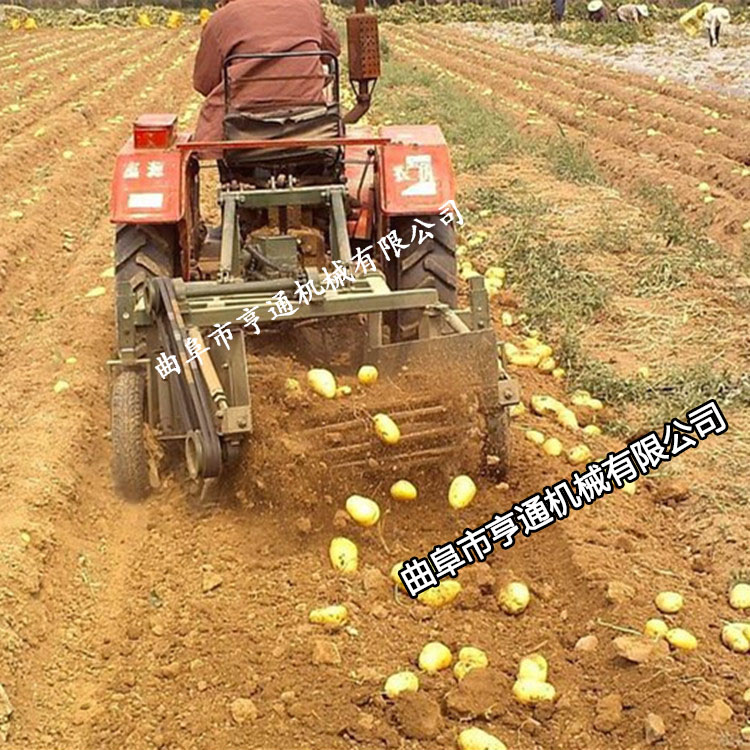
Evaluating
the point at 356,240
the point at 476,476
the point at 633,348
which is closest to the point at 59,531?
the point at 476,476

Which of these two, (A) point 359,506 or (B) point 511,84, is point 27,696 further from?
(B) point 511,84

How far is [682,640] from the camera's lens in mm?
3980

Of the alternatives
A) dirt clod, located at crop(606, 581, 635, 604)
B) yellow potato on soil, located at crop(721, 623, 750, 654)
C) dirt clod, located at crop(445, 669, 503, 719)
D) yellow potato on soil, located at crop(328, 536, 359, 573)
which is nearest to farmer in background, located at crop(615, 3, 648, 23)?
yellow potato on soil, located at crop(328, 536, 359, 573)

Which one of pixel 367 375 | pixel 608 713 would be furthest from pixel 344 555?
pixel 608 713

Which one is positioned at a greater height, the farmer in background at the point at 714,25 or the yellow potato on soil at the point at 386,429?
the yellow potato on soil at the point at 386,429

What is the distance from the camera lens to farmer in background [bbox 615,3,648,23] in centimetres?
3547

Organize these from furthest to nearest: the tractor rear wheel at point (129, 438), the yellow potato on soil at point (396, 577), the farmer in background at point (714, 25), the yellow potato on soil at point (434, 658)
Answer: the farmer in background at point (714, 25), the tractor rear wheel at point (129, 438), the yellow potato on soil at point (396, 577), the yellow potato on soil at point (434, 658)

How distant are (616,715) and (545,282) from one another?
4985 mm

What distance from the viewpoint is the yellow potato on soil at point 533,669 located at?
3834mm

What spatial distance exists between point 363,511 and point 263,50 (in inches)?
114

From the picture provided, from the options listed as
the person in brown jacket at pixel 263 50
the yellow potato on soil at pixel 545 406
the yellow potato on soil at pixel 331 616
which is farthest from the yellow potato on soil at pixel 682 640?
the person in brown jacket at pixel 263 50

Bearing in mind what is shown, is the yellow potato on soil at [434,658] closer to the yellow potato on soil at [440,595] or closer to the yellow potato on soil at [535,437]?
the yellow potato on soil at [440,595]

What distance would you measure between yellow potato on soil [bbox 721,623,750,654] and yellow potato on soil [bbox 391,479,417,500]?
4.35 feet

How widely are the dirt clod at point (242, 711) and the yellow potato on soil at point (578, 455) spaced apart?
7.12ft
